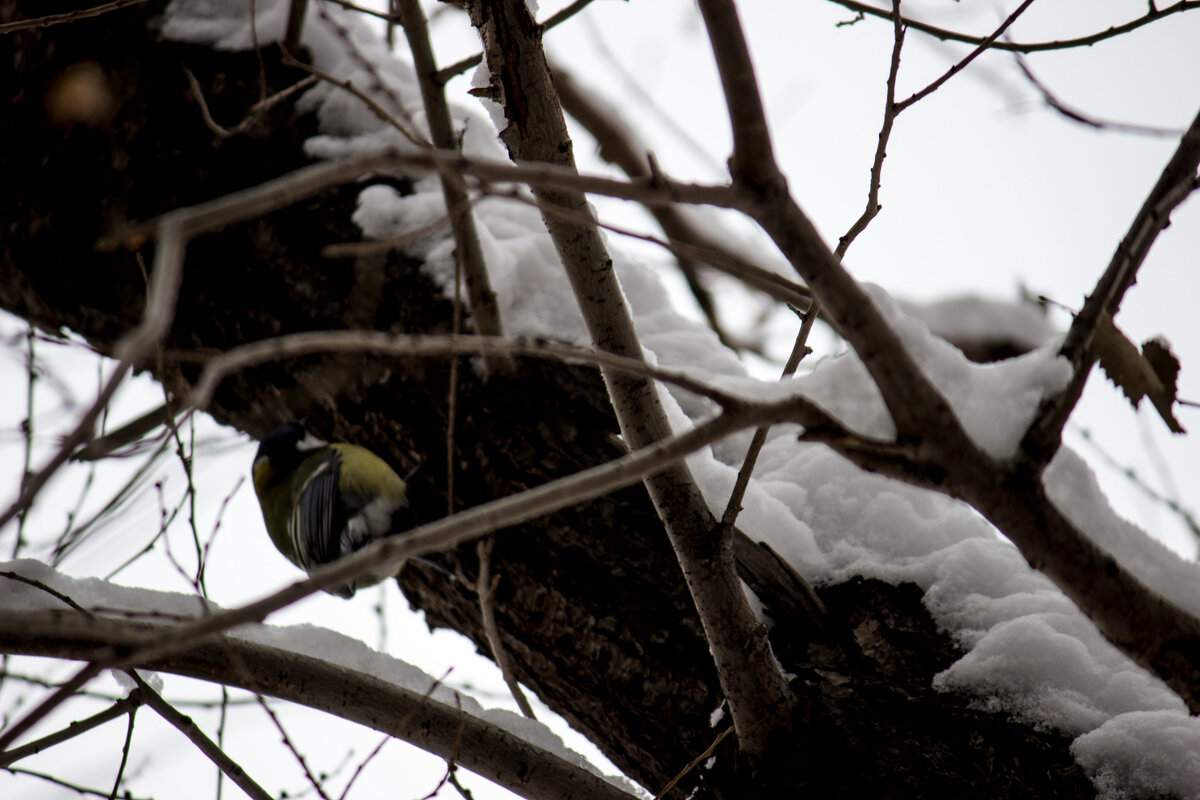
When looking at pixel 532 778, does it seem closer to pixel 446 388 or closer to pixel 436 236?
pixel 446 388

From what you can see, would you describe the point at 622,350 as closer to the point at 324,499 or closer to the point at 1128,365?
the point at 1128,365

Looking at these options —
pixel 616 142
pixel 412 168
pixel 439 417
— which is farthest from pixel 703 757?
pixel 616 142

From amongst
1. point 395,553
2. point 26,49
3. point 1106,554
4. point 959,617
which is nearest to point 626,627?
point 959,617

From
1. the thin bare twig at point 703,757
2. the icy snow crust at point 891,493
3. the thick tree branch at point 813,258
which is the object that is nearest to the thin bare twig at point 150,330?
the thick tree branch at point 813,258

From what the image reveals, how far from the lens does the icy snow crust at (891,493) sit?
102 cm

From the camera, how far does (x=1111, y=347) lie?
1.02 meters

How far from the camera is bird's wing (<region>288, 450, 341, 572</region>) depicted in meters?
3.04

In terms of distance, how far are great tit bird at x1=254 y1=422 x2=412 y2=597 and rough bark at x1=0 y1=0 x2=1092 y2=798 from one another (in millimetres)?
289

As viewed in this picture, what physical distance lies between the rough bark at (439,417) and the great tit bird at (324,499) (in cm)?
29

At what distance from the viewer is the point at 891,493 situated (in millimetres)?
1793

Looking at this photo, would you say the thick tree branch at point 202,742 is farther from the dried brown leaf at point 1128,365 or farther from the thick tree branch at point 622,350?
the dried brown leaf at point 1128,365

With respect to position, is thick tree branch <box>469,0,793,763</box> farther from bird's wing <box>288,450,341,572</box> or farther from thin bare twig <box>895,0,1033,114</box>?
bird's wing <box>288,450,341,572</box>

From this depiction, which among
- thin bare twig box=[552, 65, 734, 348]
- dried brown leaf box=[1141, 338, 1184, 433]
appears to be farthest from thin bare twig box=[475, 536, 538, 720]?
thin bare twig box=[552, 65, 734, 348]

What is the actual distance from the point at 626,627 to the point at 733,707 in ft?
1.17
